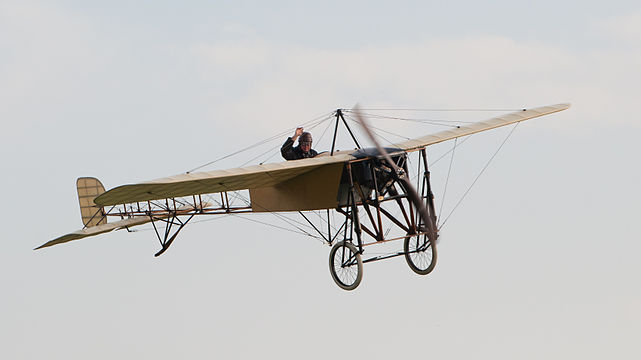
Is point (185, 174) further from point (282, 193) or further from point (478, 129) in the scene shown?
point (478, 129)

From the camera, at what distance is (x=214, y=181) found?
1319 cm

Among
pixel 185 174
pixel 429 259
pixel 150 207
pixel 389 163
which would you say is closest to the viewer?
pixel 185 174

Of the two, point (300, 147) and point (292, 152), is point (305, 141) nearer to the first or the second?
point (300, 147)

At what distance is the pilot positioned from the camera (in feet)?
50.2

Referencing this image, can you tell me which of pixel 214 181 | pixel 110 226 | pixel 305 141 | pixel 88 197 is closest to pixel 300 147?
pixel 305 141

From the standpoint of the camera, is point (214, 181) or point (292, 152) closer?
point (214, 181)

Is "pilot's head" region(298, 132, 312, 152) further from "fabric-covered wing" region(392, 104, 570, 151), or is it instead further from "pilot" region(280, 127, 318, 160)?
"fabric-covered wing" region(392, 104, 570, 151)

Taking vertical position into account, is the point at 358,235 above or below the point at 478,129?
below

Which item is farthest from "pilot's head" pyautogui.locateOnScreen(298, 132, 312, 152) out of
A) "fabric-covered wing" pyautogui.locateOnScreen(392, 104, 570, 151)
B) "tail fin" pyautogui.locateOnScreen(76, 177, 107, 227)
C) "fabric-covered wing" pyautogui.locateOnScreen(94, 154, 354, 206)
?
"tail fin" pyautogui.locateOnScreen(76, 177, 107, 227)

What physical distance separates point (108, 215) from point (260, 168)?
583 cm

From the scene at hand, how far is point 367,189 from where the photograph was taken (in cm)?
1416

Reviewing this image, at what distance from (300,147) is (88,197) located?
611cm

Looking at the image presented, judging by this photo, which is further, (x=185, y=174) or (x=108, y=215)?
(x=108, y=215)

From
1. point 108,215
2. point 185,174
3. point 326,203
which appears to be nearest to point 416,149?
point 326,203
